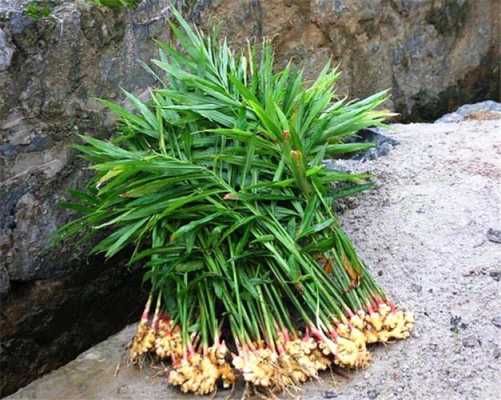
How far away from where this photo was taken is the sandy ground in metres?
2.88

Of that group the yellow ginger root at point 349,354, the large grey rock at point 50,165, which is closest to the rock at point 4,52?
the large grey rock at point 50,165

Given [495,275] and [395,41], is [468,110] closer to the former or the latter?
[395,41]

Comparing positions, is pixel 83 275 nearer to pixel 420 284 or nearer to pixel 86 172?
pixel 86 172

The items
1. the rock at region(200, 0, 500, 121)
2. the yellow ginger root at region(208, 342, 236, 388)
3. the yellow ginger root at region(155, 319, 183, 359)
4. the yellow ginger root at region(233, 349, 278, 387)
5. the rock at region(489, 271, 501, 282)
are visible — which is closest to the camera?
the yellow ginger root at region(233, 349, 278, 387)

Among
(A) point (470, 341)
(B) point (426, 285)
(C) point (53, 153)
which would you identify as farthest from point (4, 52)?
(A) point (470, 341)

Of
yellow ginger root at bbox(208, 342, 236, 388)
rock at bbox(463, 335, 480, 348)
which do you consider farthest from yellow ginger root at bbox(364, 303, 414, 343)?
yellow ginger root at bbox(208, 342, 236, 388)

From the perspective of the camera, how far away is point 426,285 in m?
3.23

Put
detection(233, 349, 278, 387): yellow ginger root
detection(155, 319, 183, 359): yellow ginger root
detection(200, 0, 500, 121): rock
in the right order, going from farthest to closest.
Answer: detection(200, 0, 500, 121): rock, detection(155, 319, 183, 359): yellow ginger root, detection(233, 349, 278, 387): yellow ginger root

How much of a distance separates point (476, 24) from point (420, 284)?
3612 mm

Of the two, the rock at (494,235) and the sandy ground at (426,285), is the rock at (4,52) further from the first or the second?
the rock at (494,235)

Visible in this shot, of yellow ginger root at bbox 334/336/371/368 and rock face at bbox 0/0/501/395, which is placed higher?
rock face at bbox 0/0/501/395

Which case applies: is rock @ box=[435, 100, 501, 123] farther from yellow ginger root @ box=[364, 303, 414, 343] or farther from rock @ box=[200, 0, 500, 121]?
yellow ginger root @ box=[364, 303, 414, 343]

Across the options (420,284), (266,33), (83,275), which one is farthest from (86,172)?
(266,33)

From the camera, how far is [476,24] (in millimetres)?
6309
